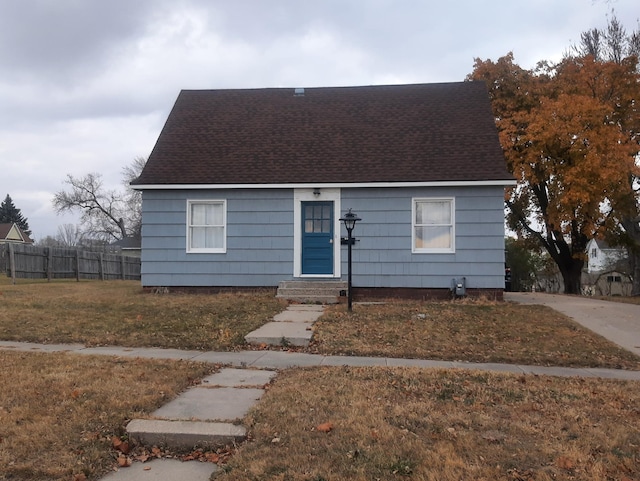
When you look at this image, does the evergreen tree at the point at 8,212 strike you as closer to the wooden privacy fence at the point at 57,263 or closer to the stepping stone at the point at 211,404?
the wooden privacy fence at the point at 57,263

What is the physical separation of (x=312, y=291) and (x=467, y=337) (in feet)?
16.8

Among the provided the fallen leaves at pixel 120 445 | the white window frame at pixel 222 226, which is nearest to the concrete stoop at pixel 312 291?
the white window frame at pixel 222 226

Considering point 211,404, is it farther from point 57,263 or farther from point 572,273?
point 572,273

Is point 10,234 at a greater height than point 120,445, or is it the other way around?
point 10,234

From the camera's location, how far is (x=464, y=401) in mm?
5465

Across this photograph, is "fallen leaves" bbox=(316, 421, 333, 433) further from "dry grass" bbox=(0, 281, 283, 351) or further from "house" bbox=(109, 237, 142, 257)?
"house" bbox=(109, 237, 142, 257)

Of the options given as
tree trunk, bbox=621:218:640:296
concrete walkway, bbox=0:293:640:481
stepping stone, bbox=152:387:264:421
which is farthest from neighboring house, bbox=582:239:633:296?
stepping stone, bbox=152:387:264:421

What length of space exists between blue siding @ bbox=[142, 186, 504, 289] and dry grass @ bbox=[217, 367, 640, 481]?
7415 mm

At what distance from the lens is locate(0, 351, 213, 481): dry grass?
4004mm

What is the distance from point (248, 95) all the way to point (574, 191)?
37.8 ft

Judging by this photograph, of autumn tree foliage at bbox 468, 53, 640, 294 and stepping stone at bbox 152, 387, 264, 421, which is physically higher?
autumn tree foliage at bbox 468, 53, 640, 294

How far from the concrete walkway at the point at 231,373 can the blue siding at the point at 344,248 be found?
2241 mm

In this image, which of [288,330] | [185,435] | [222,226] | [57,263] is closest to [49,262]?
[57,263]

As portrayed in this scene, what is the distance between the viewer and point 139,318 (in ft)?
34.5
